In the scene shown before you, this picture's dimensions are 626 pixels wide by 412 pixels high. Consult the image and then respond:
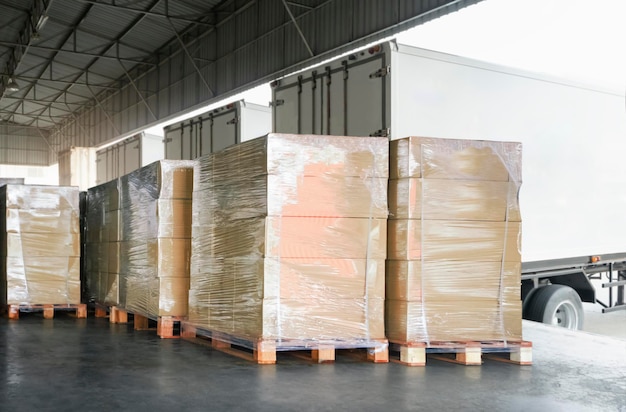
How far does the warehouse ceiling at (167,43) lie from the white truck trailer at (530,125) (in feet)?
9.49

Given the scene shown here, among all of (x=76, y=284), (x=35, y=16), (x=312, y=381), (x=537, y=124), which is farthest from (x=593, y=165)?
(x=35, y=16)

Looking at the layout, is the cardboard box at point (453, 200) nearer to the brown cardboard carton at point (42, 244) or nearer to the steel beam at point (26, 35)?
the brown cardboard carton at point (42, 244)

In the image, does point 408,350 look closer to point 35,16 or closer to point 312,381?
point 312,381

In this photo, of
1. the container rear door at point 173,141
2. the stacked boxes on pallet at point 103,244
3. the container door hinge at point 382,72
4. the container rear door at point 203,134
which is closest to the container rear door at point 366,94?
the container door hinge at point 382,72

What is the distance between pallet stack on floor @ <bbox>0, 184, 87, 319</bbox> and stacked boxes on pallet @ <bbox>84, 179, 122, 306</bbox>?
0.31 meters

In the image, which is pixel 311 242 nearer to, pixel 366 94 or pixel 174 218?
pixel 366 94

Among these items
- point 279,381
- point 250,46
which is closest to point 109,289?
point 279,381

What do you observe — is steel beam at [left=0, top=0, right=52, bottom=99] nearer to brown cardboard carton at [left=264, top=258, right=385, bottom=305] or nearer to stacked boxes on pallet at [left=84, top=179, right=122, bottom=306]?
stacked boxes on pallet at [left=84, top=179, right=122, bottom=306]

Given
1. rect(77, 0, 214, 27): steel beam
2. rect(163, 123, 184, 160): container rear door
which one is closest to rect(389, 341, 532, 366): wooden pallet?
rect(163, 123, 184, 160): container rear door

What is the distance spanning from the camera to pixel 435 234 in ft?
17.3

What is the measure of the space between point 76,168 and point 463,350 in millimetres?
17221

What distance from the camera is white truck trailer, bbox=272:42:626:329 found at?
238 inches

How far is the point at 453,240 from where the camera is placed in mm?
5301

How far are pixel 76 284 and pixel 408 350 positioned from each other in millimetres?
5086
